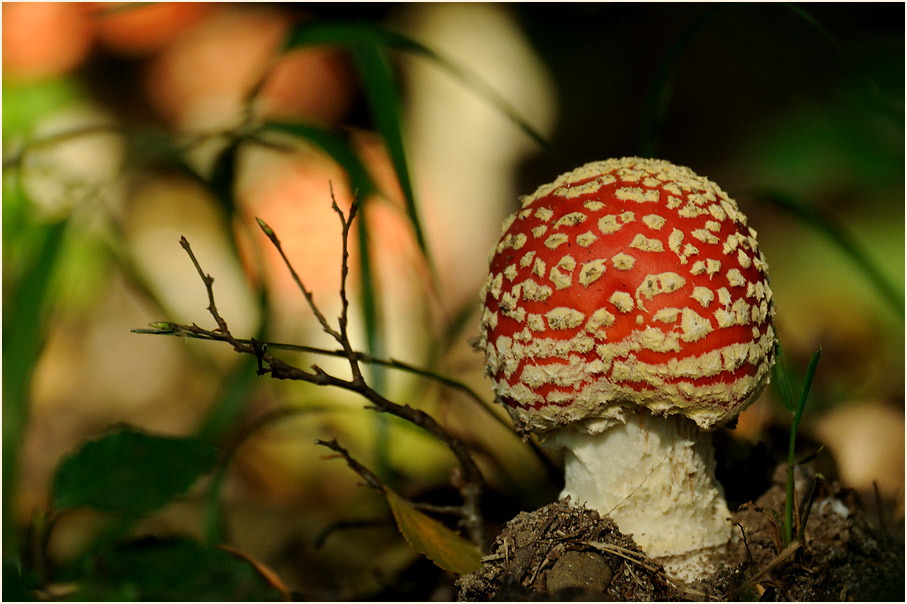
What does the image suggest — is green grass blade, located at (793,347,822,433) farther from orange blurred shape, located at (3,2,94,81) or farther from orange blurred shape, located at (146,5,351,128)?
orange blurred shape, located at (3,2,94,81)

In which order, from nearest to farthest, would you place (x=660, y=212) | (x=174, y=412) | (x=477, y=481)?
(x=660, y=212)
(x=477, y=481)
(x=174, y=412)

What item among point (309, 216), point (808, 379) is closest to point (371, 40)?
point (808, 379)

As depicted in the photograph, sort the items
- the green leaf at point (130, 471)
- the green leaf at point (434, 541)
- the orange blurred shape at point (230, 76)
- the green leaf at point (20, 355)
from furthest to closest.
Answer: the orange blurred shape at point (230, 76)
the green leaf at point (20, 355)
the green leaf at point (130, 471)
the green leaf at point (434, 541)

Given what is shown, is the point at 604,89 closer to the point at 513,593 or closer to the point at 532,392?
the point at 532,392

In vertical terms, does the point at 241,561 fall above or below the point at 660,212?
below

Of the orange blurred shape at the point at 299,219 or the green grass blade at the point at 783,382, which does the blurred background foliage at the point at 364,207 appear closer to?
the orange blurred shape at the point at 299,219

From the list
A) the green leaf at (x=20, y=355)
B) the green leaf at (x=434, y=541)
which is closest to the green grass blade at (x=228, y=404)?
the green leaf at (x=20, y=355)

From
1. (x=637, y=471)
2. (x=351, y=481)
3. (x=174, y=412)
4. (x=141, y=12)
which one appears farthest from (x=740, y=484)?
(x=141, y=12)

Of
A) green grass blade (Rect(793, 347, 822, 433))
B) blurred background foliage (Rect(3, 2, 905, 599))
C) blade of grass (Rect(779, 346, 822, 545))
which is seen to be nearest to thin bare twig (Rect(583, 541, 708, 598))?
blade of grass (Rect(779, 346, 822, 545))
